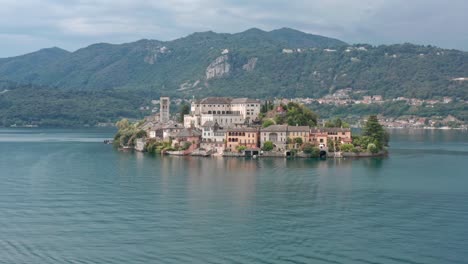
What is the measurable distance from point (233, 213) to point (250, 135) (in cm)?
3040

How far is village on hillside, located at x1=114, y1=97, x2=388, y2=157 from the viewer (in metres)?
59.8

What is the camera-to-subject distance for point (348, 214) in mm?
30891

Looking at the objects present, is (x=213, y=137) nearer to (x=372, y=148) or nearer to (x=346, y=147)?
(x=346, y=147)

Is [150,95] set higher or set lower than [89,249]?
higher

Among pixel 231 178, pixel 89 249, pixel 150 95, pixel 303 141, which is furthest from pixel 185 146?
pixel 150 95

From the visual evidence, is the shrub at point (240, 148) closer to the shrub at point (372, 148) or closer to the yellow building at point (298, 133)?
the yellow building at point (298, 133)

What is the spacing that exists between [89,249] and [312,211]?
1059 centimetres

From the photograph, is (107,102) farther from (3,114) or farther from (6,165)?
(6,165)

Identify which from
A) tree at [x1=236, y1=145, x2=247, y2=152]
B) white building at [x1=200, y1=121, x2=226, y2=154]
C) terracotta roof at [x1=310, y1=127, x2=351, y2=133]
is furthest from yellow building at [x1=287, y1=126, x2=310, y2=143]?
white building at [x1=200, y1=121, x2=226, y2=154]

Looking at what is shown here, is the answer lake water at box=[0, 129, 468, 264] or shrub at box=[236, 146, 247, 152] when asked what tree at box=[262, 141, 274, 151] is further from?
lake water at box=[0, 129, 468, 264]

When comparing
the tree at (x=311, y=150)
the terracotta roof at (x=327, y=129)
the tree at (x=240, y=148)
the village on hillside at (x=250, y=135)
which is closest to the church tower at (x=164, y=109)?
the village on hillside at (x=250, y=135)

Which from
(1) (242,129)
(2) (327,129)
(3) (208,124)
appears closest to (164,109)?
(3) (208,124)

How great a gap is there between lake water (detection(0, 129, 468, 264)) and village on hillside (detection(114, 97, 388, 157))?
8138 millimetres

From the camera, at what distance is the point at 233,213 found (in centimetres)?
3069
